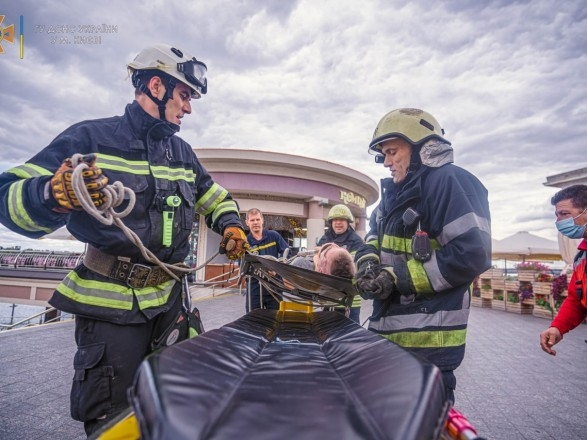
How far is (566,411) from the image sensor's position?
3039mm

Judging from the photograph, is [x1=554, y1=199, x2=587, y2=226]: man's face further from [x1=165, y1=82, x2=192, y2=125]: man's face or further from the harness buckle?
the harness buckle

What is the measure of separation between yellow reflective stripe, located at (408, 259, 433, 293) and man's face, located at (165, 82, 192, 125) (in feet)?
5.33

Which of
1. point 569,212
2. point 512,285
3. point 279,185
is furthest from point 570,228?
point 279,185

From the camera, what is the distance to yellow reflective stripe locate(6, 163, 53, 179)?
1483mm

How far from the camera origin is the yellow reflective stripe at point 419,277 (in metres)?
1.62

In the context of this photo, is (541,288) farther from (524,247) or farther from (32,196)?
(32,196)

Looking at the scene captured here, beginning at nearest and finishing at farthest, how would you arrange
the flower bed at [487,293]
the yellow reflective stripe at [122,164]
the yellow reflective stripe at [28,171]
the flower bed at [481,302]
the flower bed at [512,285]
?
1. the yellow reflective stripe at [28,171]
2. the yellow reflective stripe at [122,164]
3. the flower bed at [512,285]
4. the flower bed at [487,293]
5. the flower bed at [481,302]

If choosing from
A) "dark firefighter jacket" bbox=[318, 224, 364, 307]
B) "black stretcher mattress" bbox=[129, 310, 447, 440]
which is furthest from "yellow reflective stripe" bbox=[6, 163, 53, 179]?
"dark firefighter jacket" bbox=[318, 224, 364, 307]

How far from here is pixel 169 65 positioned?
2008 mm

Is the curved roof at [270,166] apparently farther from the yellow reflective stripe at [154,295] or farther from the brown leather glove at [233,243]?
the yellow reflective stripe at [154,295]

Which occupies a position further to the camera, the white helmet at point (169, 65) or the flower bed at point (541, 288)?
the flower bed at point (541, 288)

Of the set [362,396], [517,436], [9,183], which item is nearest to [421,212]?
[362,396]

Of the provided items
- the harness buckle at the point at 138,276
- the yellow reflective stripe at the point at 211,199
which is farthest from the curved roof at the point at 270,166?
the harness buckle at the point at 138,276

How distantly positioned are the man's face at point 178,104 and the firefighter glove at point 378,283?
147 centimetres
